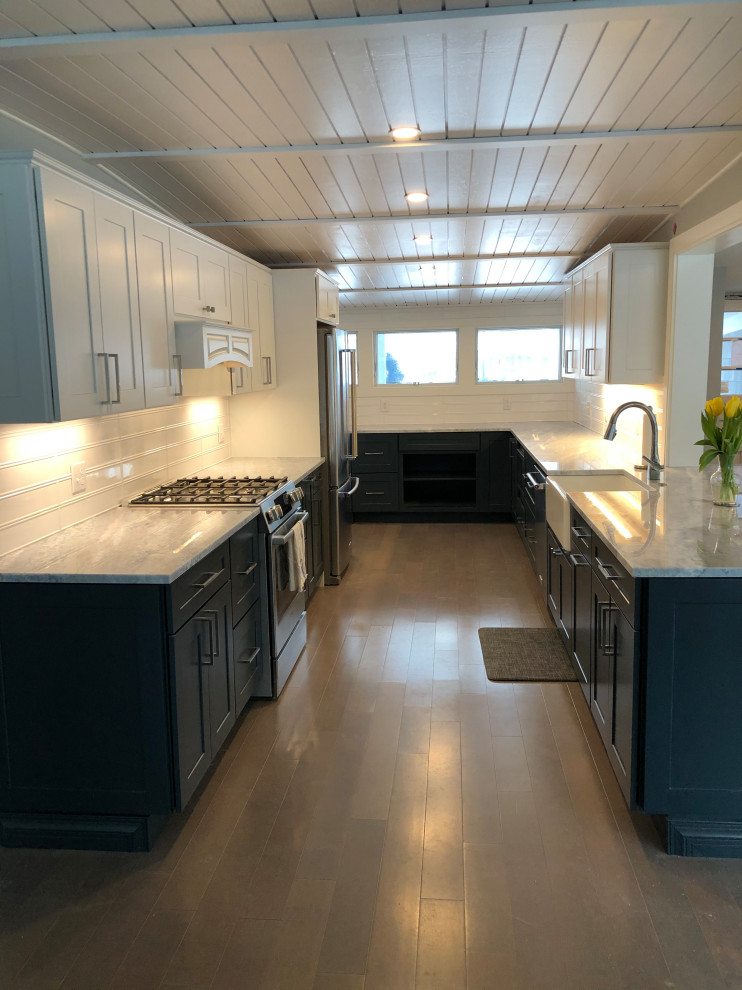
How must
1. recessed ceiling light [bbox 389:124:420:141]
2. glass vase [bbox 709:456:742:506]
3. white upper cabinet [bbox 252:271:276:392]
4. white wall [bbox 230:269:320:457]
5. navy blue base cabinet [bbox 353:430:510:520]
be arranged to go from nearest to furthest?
glass vase [bbox 709:456:742:506] → recessed ceiling light [bbox 389:124:420:141] → white upper cabinet [bbox 252:271:276:392] → white wall [bbox 230:269:320:457] → navy blue base cabinet [bbox 353:430:510:520]

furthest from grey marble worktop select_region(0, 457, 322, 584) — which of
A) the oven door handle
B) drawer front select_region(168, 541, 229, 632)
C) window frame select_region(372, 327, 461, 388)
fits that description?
window frame select_region(372, 327, 461, 388)

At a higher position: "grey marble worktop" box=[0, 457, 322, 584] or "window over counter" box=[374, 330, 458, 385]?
"window over counter" box=[374, 330, 458, 385]

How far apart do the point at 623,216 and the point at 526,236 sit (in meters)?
0.67

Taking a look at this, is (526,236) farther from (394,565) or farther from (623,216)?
(394,565)

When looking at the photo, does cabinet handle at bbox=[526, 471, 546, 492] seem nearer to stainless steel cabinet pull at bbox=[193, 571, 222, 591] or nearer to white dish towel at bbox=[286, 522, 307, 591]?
white dish towel at bbox=[286, 522, 307, 591]

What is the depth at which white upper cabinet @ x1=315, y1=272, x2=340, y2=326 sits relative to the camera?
5.30 meters

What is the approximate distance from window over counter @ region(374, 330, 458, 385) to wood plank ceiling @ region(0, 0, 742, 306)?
131 inches

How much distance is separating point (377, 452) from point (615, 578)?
499 cm

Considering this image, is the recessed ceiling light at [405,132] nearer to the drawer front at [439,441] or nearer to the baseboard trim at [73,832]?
the baseboard trim at [73,832]

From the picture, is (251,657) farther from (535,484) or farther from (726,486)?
(535,484)

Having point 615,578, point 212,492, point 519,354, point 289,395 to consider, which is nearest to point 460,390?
point 519,354

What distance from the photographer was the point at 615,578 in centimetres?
260

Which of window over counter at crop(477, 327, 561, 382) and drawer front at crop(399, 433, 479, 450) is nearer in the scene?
drawer front at crop(399, 433, 479, 450)

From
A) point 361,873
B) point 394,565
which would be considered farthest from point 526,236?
point 361,873
